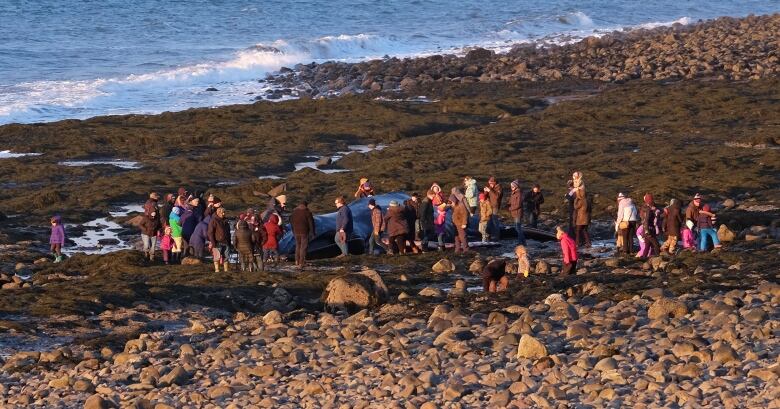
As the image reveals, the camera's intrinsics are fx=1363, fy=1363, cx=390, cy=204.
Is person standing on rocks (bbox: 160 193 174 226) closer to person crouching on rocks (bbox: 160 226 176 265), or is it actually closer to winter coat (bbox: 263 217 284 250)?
person crouching on rocks (bbox: 160 226 176 265)

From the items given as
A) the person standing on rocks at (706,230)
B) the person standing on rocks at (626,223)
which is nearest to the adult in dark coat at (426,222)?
the person standing on rocks at (626,223)

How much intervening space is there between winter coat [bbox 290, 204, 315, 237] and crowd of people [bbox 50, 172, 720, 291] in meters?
0.02

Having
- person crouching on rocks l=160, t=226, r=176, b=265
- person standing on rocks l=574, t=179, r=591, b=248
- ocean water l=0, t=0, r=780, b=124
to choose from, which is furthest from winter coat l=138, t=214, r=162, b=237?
ocean water l=0, t=0, r=780, b=124

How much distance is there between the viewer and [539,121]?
3856 cm

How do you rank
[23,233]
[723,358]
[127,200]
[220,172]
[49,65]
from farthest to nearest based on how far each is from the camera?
1. [49,65]
2. [220,172]
3. [127,200]
4. [23,233]
5. [723,358]

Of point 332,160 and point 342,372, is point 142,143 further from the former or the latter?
point 342,372

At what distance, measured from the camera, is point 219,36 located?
76.8 metres

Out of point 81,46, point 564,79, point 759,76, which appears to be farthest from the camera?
point 81,46

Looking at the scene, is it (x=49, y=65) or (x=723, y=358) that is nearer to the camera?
(x=723, y=358)

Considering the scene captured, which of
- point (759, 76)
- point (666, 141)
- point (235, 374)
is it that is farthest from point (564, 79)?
point (235, 374)

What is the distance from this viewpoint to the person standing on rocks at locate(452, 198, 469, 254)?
23.7 m

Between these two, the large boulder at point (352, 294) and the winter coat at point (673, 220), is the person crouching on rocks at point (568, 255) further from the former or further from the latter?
the large boulder at point (352, 294)

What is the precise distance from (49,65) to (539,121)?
32168 mm

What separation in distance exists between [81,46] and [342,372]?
192ft
